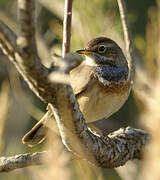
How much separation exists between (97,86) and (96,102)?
175 millimetres

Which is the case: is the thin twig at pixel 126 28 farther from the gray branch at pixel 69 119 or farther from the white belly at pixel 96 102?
the gray branch at pixel 69 119

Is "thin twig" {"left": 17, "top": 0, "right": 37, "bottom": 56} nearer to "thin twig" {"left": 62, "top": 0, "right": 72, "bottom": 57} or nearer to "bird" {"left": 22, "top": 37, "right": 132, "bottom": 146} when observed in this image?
"thin twig" {"left": 62, "top": 0, "right": 72, "bottom": 57}

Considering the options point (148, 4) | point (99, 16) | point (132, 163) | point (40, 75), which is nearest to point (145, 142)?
point (132, 163)

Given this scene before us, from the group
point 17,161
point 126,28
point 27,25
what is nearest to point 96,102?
point 126,28

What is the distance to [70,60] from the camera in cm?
221

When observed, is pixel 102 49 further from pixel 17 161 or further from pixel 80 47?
pixel 17 161

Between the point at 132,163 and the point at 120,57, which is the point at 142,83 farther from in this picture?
the point at 132,163

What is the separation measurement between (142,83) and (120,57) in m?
0.42

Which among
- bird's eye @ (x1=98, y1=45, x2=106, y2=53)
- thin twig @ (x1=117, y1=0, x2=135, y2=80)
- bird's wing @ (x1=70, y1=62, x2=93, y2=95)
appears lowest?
bird's wing @ (x1=70, y1=62, x2=93, y2=95)

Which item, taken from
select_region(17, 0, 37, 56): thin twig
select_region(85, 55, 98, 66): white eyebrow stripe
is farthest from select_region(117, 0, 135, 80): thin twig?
select_region(17, 0, 37, 56): thin twig

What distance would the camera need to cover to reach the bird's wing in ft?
15.4

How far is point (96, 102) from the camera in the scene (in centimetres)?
465

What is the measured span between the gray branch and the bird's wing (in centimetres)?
60

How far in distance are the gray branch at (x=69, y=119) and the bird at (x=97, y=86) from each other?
34 centimetres
